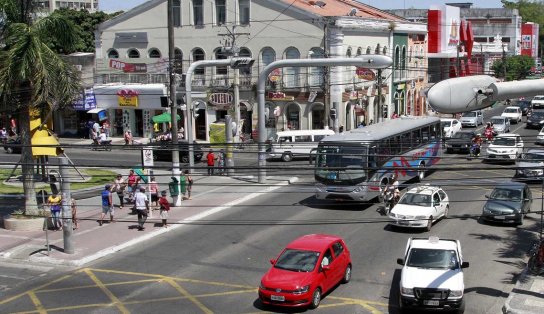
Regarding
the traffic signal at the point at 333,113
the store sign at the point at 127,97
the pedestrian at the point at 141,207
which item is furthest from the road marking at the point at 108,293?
the store sign at the point at 127,97

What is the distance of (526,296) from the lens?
17.5 meters

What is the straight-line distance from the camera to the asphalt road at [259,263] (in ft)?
57.4

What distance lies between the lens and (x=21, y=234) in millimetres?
25000

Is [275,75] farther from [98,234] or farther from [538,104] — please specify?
[538,104]

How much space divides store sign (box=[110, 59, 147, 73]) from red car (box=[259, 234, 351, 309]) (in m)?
35.5

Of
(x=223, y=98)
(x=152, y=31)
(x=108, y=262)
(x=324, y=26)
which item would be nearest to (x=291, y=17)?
(x=324, y=26)

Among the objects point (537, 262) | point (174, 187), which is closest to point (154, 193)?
point (174, 187)

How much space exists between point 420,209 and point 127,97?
32.7 metres

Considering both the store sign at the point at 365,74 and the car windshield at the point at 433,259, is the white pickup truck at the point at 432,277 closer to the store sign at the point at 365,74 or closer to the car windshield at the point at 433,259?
the car windshield at the point at 433,259

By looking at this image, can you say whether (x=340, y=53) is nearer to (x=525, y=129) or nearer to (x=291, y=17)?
(x=291, y=17)

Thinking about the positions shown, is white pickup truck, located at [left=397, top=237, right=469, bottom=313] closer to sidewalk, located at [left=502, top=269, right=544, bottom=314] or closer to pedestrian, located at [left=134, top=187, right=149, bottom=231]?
sidewalk, located at [left=502, top=269, right=544, bottom=314]

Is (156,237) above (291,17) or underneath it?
underneath

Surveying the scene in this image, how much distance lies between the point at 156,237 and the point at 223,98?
26.5 metres

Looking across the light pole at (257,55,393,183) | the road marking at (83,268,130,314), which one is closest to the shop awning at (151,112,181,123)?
the light pole at (257,55,393,183)
